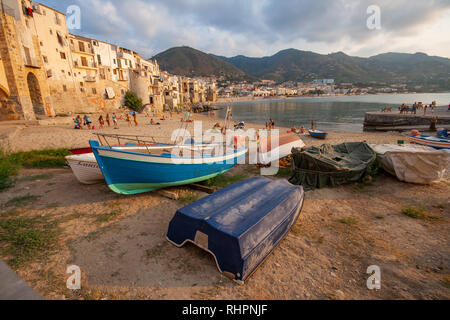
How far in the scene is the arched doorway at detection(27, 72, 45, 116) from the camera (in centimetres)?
2741

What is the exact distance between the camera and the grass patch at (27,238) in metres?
4.47

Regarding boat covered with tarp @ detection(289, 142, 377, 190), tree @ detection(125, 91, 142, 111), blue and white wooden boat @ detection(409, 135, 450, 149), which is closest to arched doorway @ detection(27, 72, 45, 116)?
tree @ detection(125, 91, 142, 111)

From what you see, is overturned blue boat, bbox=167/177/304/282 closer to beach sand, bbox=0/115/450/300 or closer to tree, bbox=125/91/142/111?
beach sand, bbox=0/115/450/300

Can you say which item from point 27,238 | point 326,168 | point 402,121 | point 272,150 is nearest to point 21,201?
point 27,238

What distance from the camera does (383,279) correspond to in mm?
3943

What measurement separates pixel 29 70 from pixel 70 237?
33076mm

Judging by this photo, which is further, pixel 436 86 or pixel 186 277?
pixel 436 86

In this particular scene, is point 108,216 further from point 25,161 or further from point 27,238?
point 25,161

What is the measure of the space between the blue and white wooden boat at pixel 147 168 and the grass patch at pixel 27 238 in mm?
2044

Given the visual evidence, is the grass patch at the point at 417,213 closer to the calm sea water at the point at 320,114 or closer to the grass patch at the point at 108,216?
the grass patch at the point at 108,216

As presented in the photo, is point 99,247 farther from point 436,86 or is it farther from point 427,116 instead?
point 436,86

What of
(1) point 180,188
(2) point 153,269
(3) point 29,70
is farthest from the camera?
(3) point 29,70

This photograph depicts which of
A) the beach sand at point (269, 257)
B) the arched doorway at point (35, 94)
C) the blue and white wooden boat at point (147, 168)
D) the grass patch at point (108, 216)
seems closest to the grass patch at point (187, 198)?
the beach sand at point (269, 257)
